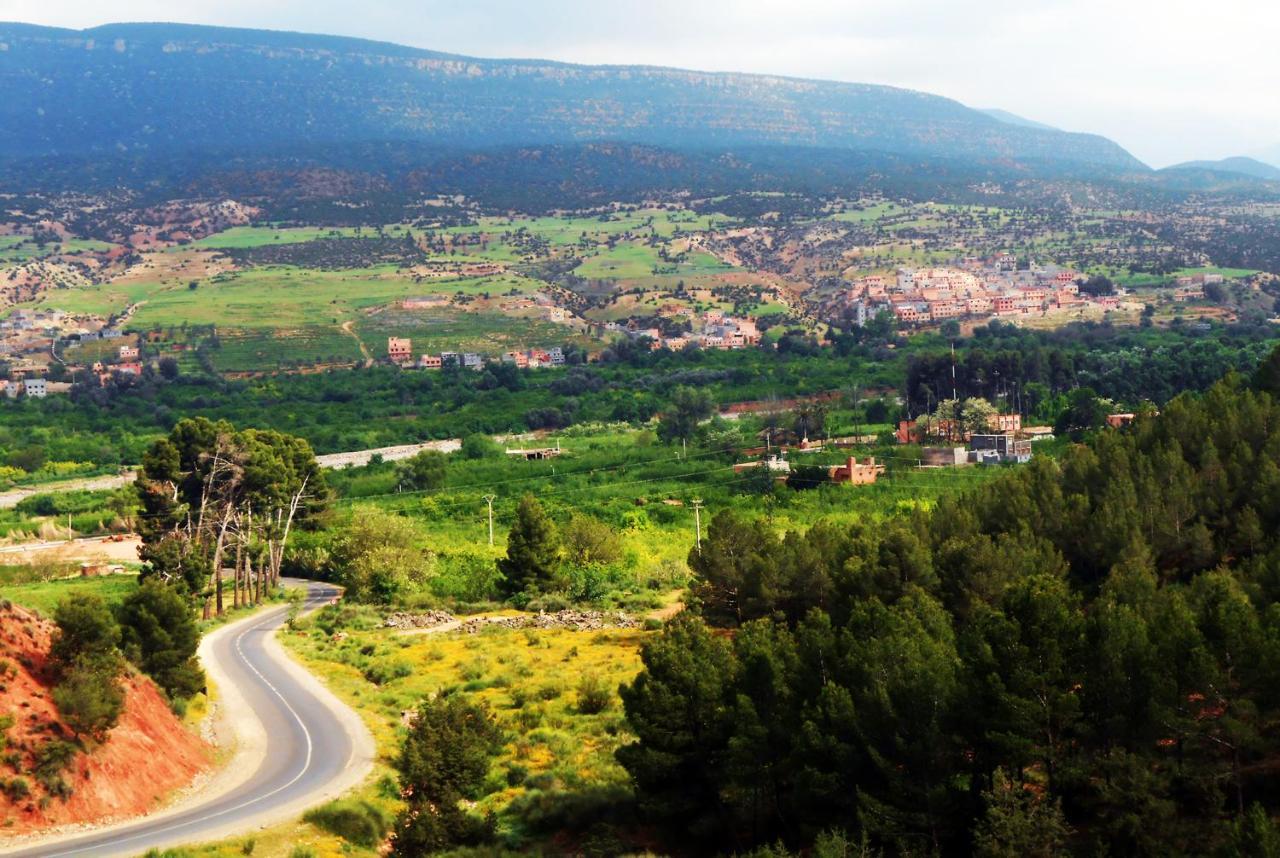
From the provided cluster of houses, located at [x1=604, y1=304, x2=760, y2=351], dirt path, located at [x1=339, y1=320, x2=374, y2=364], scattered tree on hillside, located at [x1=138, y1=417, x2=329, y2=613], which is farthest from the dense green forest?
dirt path, located at [x1=339, y1=320, x2=374, y2=364]

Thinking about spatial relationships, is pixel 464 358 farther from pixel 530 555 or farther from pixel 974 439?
pixel 530 555

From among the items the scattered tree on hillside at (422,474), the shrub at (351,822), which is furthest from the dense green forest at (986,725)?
the scattered tree on hillside at (422,474)

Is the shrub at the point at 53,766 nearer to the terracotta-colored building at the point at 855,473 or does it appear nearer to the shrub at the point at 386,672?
the shrub at the point at 386,672

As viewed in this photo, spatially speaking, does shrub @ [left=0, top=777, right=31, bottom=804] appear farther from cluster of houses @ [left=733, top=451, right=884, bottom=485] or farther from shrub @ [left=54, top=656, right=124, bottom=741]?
cluster of houses @ [left=733, top=451, right=884, bottom=485]

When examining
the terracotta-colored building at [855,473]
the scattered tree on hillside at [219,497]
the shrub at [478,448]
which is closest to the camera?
the scattered tree on hillside at [219,497]

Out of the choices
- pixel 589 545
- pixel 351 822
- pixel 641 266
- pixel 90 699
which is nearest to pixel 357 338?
pixel 641 266
